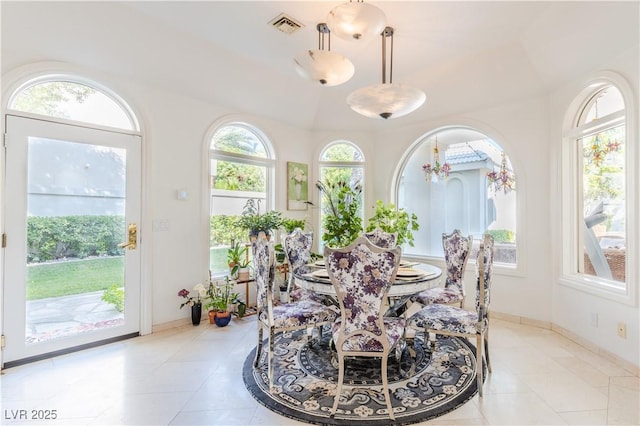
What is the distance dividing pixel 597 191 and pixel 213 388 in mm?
3854

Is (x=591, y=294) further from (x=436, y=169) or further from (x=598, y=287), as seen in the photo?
(x=436, y=169)

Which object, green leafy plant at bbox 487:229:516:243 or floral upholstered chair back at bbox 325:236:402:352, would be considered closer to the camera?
floral upholstered chair back at bbox 325:236:402:352

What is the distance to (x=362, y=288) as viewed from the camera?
1883 mm

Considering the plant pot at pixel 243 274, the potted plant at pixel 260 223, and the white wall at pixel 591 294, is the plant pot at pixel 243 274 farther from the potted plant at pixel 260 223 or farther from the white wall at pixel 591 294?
the white wall at pixel 591 294

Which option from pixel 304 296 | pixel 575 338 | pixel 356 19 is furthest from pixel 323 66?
pixel 575 338

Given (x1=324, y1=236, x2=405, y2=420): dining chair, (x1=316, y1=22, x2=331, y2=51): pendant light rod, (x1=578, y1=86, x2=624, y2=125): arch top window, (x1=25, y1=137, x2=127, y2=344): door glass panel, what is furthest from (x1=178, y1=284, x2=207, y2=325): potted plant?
(x1=578, y1=86, x2=624, y2=125): arch top window

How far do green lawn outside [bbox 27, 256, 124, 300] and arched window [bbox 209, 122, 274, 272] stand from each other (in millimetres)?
1098

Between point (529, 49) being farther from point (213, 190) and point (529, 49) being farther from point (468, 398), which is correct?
point (213, 190)

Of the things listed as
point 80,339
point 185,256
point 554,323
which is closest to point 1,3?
point 185,256

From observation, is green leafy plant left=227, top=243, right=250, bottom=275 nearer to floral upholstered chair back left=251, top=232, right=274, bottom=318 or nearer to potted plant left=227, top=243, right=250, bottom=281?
potted plant left=227, top=243, right=250, bottom=281

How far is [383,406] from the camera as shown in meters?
1.97

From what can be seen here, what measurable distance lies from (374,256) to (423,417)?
40.5 inches

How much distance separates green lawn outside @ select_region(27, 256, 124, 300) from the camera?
8.78ft

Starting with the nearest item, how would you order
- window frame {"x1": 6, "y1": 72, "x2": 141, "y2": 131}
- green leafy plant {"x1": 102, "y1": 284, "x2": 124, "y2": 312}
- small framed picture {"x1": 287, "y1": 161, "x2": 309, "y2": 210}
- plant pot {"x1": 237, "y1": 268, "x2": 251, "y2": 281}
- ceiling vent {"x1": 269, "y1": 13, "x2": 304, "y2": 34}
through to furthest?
1. window frame {"x1": 6, "y1": 72, "x2": 141, "y2": 131}
2. ceiling vent {"x1": 269, "y1": 13, "x2": 304, "y2": 34}
3. green leafy plant {"x1": 102, "y1": 284, "x2": 124, "y2": 312}
4. plant pot {"x1": 237, "y1": 268, "x2": 251, "y2": 281}
5. small framed picture {"x1": 287, "y1": 161, "x2": 309, "y2": 210}
